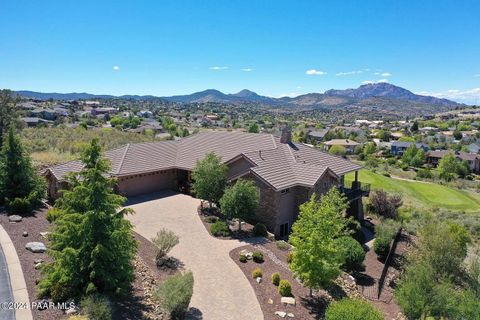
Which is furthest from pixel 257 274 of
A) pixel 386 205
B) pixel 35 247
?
pixel 386 205

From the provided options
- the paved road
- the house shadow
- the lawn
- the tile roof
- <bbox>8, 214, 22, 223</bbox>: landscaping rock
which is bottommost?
the lawn

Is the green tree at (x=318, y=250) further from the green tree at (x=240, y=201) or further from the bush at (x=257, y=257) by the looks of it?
the green tree at (x=240, y=201)

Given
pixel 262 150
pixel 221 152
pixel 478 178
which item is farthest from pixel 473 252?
pixel 478 178

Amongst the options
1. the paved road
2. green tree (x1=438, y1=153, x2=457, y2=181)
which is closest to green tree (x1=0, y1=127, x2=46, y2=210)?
the paved road

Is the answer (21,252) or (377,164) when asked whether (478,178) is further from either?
(21,252)

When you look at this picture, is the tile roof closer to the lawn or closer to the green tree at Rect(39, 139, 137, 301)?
the green tree at Rect(39, 139, 137, 301)

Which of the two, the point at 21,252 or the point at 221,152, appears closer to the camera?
the point at 21,252
